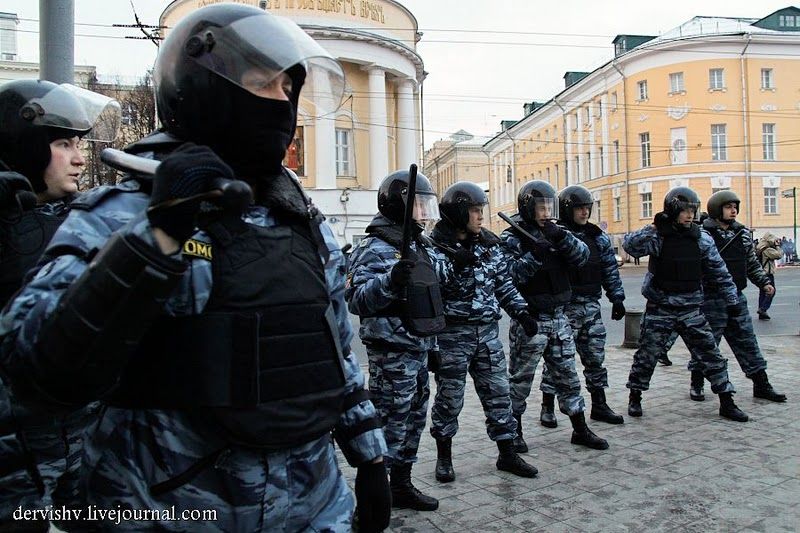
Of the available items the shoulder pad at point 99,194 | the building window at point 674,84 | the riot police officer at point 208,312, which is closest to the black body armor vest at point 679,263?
the riot police officer at point 208,312

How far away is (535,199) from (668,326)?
6.14 ft

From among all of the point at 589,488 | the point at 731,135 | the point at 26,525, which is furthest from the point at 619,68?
the point at 26,525

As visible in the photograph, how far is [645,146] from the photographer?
39.6 metres

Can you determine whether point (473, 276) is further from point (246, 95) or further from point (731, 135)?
point (731, 135)

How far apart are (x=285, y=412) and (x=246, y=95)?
2.66 feet

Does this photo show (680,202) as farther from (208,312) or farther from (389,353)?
(208,312)

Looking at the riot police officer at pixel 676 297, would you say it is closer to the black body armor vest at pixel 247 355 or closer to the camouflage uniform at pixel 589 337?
the camouflage uniform at pixel 589 337

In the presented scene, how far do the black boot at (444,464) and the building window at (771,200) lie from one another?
125 ft

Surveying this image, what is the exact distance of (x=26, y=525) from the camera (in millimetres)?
2586

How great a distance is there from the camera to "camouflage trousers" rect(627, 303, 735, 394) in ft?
20.4

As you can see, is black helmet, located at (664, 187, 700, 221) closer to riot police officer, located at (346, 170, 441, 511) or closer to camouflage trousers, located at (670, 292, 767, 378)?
camouflage trousers, located at (670, 292, 767, 378)

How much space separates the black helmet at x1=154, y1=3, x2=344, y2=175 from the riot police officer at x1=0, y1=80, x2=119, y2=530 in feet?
3.90

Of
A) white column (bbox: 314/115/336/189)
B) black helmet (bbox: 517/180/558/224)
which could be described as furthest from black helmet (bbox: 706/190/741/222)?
white column (bbox: 314/115/336/189)

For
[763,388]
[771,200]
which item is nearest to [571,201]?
[763,388]
